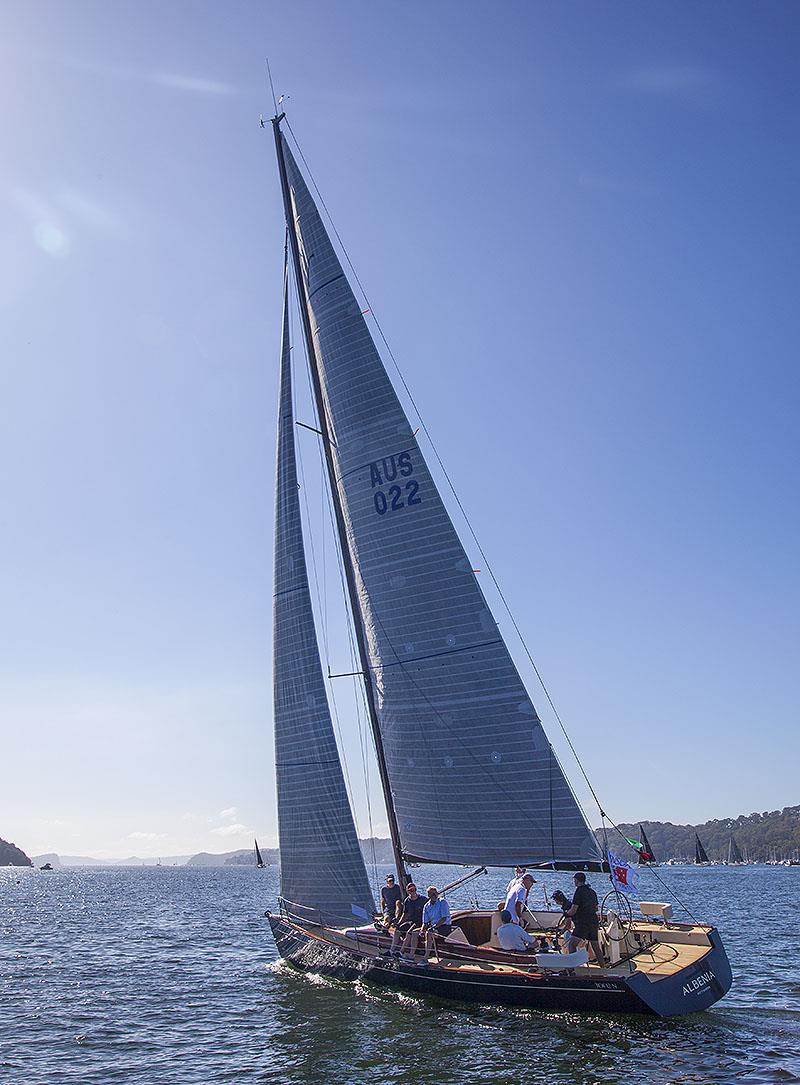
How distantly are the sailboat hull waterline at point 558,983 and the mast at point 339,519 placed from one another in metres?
2.05

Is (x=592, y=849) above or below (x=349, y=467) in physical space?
below

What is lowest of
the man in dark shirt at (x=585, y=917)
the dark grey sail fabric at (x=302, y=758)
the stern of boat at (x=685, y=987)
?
the stern of boat at (x=685, y=987)

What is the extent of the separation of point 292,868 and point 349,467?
380 inches

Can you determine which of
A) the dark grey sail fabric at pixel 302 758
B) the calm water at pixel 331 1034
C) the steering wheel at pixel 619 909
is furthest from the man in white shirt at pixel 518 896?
the dark grey sail fabric at pixel 302 758

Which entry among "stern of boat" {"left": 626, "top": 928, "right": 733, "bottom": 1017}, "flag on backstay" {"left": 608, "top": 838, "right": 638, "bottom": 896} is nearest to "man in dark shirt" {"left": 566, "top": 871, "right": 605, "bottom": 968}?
"flag on backstay" {"left": 608, "top": 838, "right": 638, "bottom": 896}

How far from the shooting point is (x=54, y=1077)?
13.8 m

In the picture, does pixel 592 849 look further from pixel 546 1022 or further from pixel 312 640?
pixel 312 640

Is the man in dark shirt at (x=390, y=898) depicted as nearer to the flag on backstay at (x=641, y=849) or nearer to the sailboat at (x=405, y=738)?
the sailboat at (x=405, y=738)

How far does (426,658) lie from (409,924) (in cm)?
529

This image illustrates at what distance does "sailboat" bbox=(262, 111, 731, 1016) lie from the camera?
599 inches

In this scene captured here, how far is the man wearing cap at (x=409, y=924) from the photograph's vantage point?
54.1 ft

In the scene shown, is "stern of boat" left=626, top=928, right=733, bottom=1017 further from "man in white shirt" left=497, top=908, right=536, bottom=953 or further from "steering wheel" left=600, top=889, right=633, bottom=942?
"man in white shirt" left=497, top=908, right=536, bottom=953

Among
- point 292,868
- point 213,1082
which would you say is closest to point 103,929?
point 292,868

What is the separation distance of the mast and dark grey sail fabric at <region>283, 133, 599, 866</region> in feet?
1.20
